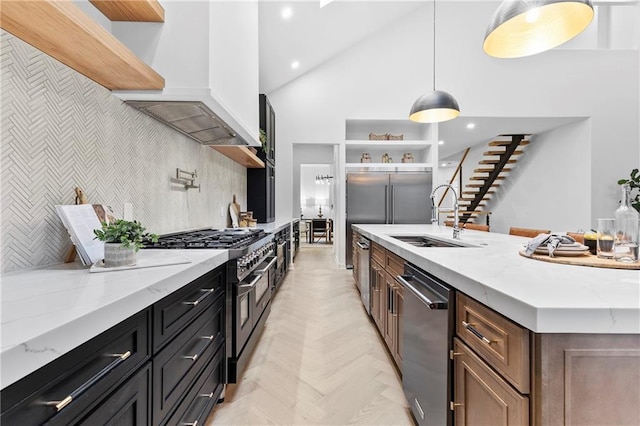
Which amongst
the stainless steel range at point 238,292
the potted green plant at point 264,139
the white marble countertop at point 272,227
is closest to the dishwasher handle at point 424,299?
the stainless steel range at point 238,292

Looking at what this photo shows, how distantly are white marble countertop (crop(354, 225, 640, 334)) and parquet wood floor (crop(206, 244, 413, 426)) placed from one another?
985 millimetres

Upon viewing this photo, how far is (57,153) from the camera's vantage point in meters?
1.28

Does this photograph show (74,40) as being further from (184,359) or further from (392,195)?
(392,195)

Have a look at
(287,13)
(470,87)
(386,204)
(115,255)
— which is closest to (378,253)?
(115,255)

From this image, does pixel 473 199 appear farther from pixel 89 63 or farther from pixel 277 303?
pixel 89 63

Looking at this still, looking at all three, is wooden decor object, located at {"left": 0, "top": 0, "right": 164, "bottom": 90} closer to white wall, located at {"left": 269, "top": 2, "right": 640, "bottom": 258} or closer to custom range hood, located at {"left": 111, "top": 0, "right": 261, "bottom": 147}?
custom range hood, located at {"left": 111, "top": 0, "right": 261, "bottom": 147}

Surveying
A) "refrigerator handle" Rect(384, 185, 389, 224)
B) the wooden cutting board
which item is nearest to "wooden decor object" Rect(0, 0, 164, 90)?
the wooden cutting board

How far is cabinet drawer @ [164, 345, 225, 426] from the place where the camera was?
121cm

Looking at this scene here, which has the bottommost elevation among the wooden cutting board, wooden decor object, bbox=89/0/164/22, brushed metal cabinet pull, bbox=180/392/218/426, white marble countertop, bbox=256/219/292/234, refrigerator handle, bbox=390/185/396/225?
brushed metal cabinet pull, bbox=180/392/218/426

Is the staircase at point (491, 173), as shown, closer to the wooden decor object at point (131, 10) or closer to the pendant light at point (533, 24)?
the pendant light at point (533, 24)

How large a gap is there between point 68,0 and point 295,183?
7305 millimetres

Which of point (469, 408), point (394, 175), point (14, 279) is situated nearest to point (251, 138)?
point (14, 279)

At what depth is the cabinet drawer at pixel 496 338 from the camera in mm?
789

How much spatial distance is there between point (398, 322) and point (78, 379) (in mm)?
1662
